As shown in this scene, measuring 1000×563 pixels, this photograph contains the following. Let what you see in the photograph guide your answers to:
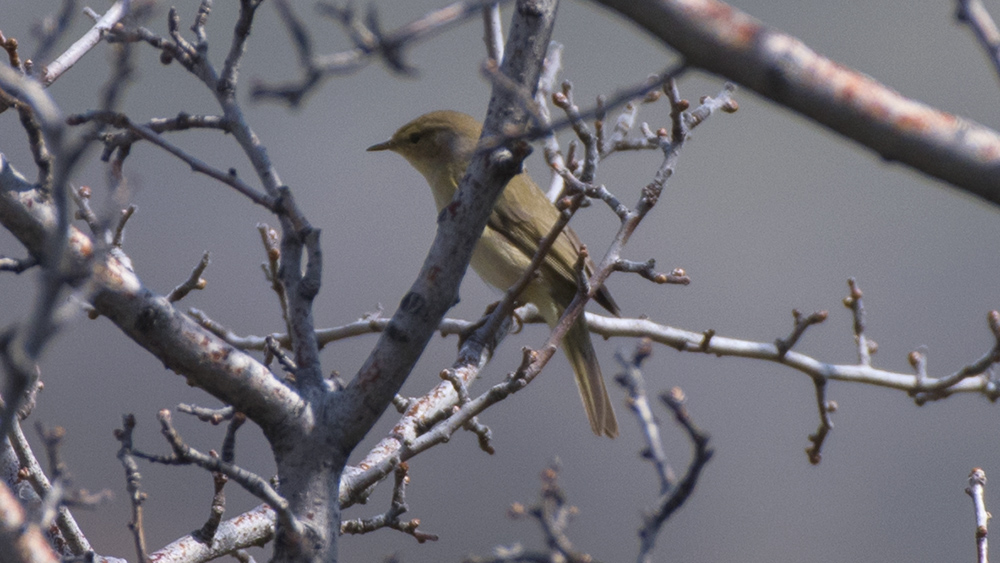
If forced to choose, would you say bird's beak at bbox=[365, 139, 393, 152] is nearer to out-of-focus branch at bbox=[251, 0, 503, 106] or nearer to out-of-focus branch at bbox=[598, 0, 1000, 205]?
out-of-focus branch at bbox=[251, 0, 503, 106]

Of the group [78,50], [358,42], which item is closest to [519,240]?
[78,50]

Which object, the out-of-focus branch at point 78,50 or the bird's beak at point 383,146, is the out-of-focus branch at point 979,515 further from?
the bird's beak at point 383,146

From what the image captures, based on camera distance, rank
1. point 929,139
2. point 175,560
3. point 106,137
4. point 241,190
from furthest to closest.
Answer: point 175,560, point 106,137, point 241,190, point 929,139

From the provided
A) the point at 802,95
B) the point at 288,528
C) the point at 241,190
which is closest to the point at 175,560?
the point at 288,528

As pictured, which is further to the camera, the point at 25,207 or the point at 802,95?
the point at 25,207

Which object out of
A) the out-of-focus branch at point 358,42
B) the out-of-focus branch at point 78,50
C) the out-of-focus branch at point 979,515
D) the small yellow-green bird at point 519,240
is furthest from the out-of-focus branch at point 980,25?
the small yellow-green bird at point 519,240

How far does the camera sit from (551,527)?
1213 millimetres

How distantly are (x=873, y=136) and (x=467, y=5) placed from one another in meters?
0.53

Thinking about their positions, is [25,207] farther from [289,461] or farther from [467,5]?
[467,5]

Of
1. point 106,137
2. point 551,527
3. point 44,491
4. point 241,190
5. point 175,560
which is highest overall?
point 106,137

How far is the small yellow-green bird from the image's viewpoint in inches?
151

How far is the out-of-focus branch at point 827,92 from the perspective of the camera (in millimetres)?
1012

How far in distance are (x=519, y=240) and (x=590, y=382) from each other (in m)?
0.81

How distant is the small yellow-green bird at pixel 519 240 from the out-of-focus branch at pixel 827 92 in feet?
7.94
